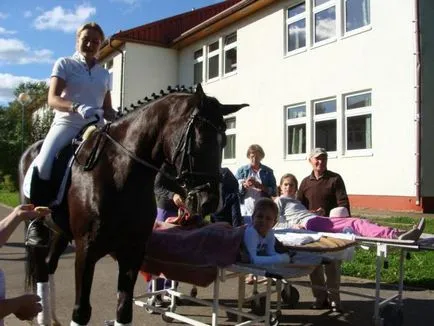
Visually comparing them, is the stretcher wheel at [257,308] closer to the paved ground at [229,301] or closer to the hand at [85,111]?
the paved ground at [229,301]

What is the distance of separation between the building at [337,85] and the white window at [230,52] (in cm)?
4

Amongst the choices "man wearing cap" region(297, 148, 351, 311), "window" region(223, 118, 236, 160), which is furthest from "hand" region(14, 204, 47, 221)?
"window" region(223, 118, 236, 160)

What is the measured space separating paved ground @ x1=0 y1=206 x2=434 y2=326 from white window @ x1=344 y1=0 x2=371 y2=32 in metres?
9.73

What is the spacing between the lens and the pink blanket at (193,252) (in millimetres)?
4461

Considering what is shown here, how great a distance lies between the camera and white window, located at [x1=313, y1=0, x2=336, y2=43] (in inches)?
643

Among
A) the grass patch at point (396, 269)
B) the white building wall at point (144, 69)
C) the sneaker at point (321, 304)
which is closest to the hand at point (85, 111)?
the sneaker at point (321, 304)

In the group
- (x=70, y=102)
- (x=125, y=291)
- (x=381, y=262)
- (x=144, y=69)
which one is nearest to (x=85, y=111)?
(x=70, y=102)

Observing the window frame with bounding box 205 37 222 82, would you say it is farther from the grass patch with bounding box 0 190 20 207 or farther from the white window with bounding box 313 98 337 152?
the grass patch with bounding box 0 190 20 207

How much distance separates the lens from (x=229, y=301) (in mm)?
6551

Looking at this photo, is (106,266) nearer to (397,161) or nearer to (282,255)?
(282,255)

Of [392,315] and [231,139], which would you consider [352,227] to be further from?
[231,139]

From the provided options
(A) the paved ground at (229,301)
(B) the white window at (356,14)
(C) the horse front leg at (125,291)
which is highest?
(B) the white window at (356,14)

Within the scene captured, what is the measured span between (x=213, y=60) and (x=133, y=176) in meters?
19.7

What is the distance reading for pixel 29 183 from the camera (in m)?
4.34
